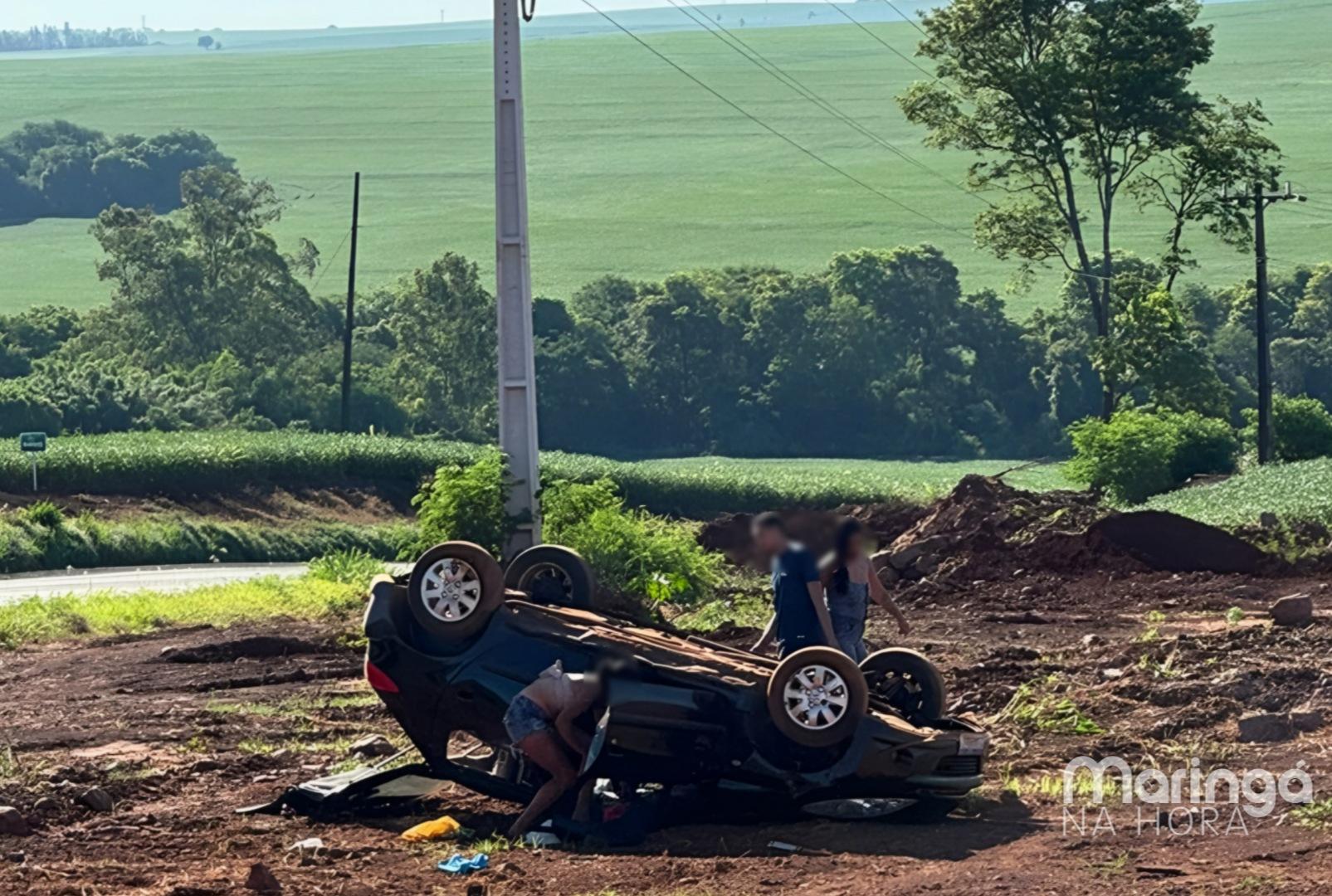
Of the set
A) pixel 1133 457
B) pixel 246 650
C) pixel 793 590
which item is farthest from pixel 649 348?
pixel 793 590

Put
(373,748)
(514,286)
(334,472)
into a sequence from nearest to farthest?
(373,748) < (514,286) < (334,472)

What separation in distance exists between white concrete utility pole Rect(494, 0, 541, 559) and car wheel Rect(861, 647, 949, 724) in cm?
1416

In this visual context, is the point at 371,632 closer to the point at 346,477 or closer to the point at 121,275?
the point at 346,477

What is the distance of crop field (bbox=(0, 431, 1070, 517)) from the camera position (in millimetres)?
49250

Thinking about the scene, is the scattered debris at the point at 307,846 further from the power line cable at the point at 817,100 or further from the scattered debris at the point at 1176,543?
the power line cable at the point at 817,100

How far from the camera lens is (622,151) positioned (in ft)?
504

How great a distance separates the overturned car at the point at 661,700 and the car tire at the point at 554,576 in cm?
48

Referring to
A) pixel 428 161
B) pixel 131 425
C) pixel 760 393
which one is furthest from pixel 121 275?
pixel 428 161

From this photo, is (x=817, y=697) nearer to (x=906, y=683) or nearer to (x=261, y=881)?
(x=906, y=683)

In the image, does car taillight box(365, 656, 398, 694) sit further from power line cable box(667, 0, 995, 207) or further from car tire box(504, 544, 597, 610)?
power line cable box(667, 0, 995, 207)

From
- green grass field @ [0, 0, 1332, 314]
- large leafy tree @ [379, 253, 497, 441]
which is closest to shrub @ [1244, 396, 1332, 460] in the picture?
large leafy tree @ [379, 253, 497, 441]

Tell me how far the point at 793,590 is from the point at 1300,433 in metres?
43.5

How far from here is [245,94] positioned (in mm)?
183375

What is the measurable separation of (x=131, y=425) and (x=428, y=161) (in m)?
91.3
